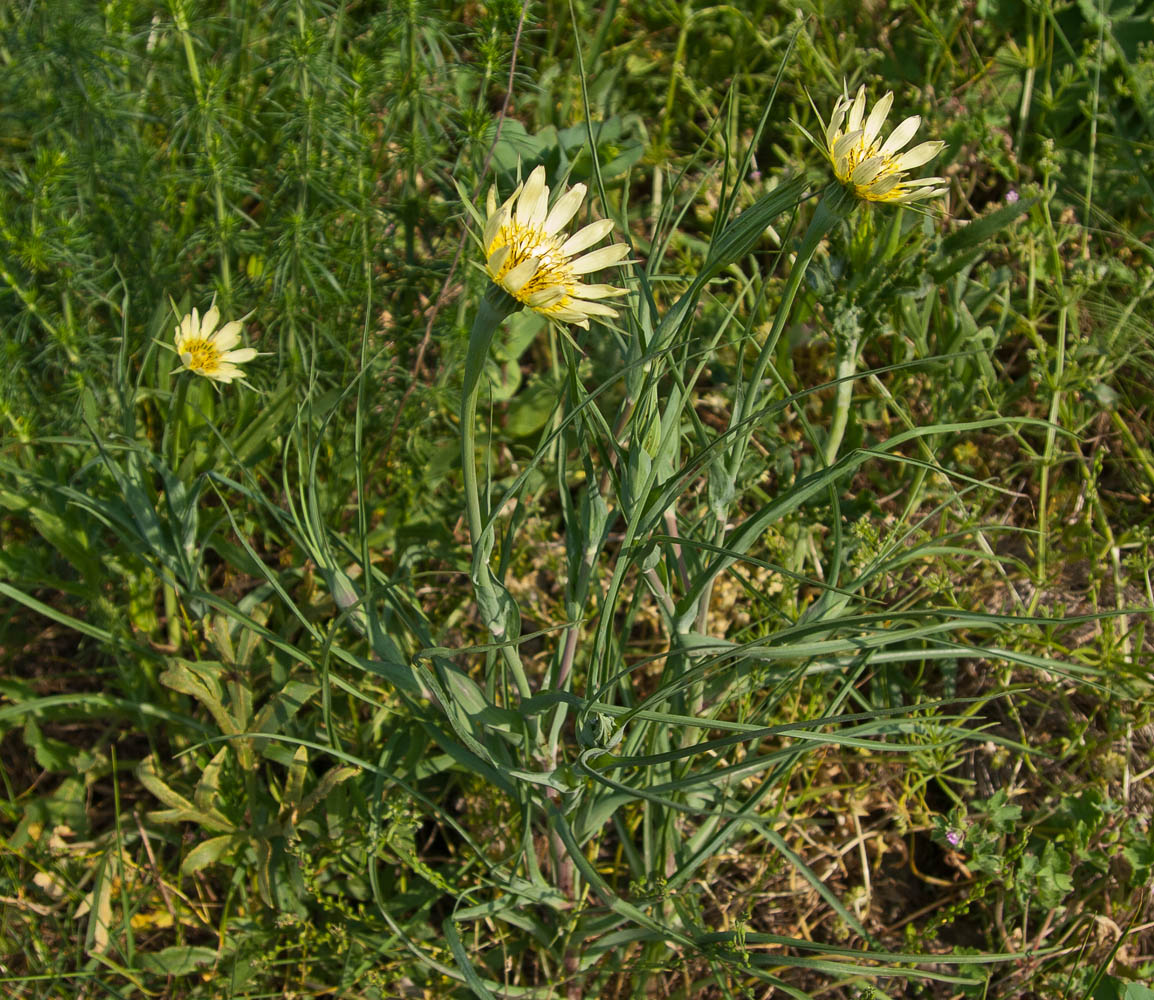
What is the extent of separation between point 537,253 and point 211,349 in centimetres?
64

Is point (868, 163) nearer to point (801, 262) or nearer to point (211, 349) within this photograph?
point (801, 262)

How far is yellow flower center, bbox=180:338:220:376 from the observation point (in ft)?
4.58

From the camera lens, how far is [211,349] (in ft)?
4.92

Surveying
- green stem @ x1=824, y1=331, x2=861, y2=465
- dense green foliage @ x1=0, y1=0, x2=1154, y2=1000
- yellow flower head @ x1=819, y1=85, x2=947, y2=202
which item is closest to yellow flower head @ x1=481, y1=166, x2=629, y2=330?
dense green foliage @ x1=0, y1=0, x2=1154, y2=1000

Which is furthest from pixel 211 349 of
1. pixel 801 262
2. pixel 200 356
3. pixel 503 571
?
pixel 801 262

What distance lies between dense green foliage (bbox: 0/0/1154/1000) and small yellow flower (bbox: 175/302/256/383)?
55 mm

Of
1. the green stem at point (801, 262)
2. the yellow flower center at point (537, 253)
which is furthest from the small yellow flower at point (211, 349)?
the green stem at point (801, 262)

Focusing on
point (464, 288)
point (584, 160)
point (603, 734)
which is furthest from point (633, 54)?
point (603, 734)

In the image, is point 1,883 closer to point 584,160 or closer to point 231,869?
point 231,869

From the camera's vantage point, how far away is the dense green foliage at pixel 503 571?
4.24 ft

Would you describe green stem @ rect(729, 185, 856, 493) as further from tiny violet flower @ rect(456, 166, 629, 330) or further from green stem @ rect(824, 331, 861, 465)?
green stem @ rect(824, 331, 861, 465)

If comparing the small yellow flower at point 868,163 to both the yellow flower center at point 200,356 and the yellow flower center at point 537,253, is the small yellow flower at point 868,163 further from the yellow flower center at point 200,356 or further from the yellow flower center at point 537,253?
the yellow flower center at point 200,356

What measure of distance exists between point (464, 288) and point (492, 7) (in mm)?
469

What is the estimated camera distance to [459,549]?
1.74 m
